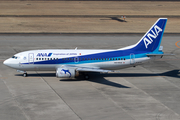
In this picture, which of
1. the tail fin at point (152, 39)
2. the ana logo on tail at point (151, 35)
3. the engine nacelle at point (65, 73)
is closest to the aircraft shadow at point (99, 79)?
the engine nacelle at point (65, 73)

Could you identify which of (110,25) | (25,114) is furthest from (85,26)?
(25,114)

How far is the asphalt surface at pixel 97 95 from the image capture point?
105ft

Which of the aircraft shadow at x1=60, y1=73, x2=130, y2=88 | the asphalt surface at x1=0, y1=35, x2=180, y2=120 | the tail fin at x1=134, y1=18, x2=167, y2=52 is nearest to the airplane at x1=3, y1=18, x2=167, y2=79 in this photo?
the tail fin at x1=134, y1=18, x2=167, y2=52

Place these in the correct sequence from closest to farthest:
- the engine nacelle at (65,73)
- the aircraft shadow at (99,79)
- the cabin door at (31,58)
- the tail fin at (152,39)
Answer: the engine nacelle at (65,73)
the aircraft shadow at (99,79)
the cabin door at (31,58)
the tail fin at (152,39)

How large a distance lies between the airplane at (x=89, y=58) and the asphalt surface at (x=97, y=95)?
1.97 m

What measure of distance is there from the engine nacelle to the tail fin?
1114 centimetres

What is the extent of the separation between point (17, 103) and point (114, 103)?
38.8 ft

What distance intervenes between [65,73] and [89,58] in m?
4.85

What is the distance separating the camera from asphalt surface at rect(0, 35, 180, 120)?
32156 millimetres

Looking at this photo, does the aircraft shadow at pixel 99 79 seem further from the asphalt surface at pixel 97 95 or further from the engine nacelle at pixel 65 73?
the engine nacelle at pixel 65 73

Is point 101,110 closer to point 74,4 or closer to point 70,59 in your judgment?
point 70,59

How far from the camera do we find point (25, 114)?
31797mm

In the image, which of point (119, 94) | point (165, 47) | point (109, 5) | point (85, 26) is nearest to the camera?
Result: point (119, 94)

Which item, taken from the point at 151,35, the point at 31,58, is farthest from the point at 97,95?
the point at 151,35
